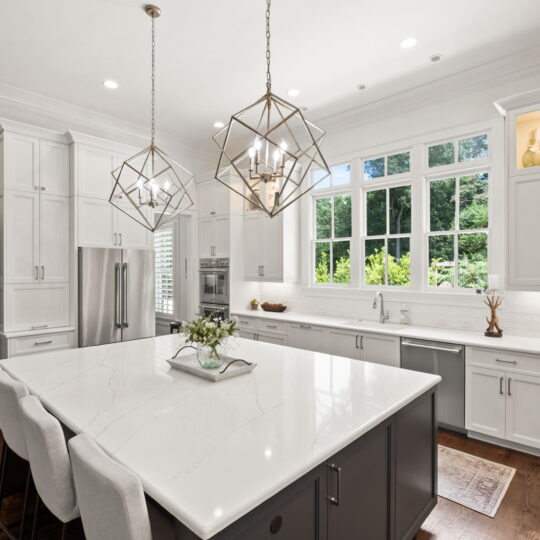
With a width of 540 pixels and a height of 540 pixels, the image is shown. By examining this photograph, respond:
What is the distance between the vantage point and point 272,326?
15.2 feet

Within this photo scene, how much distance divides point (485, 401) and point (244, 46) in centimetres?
355

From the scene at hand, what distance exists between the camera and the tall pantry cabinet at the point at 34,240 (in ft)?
12.2

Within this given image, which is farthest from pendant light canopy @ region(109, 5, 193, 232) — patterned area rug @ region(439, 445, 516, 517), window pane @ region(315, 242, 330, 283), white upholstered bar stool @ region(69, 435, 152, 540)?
patterned area rug @ region(439, 445, 516, 517)

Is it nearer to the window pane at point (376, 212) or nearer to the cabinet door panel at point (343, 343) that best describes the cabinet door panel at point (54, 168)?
the cabinet door panel at point (343, 343)

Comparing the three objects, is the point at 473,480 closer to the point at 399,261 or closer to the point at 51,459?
the point at 399,261

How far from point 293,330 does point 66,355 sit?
96.0 inches

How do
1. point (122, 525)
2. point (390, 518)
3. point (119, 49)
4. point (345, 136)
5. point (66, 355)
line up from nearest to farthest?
point (122, 525), point (390, 518), point (66, 355), point (119, 49), point (345, 136)

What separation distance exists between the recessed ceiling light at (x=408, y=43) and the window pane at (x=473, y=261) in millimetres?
1834

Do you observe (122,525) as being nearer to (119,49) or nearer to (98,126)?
(119,49)

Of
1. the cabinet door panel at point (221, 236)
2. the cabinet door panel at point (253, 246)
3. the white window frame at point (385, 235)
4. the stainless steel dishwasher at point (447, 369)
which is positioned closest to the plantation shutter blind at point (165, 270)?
the cabinet door panel at point (221, 236)

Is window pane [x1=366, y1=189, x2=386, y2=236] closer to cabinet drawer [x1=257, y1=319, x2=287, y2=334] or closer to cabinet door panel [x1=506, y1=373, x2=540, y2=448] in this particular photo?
cabinet drawer [x1=257, y1=319, x2=287, y2=334]

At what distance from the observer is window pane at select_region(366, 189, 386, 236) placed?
439cm

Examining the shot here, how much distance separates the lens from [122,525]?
0.99 meters

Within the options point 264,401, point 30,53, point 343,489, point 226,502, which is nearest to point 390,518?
point 343,489
